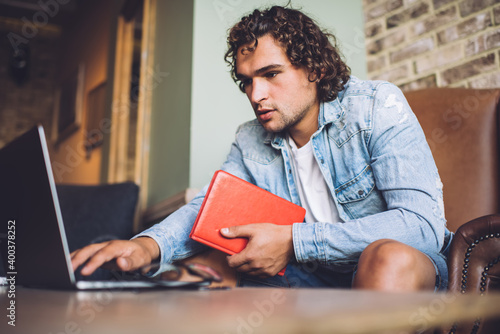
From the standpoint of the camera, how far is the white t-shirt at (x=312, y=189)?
1.33 metres

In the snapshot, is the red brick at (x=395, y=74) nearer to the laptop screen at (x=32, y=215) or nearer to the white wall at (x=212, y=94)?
the white wall at (x=212, y=94)

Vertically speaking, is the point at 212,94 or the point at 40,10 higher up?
the point at 40,10

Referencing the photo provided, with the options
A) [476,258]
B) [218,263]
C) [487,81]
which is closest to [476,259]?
[476,258]

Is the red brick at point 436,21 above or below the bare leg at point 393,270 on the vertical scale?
above

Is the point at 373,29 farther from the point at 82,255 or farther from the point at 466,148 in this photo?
the point at 82,255

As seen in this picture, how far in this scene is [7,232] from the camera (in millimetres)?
815

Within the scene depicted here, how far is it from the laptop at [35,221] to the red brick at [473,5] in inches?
70.4


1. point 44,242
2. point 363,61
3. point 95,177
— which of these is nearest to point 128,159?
point 95,177

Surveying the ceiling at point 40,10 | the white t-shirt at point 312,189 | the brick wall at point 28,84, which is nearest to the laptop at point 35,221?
the white t-shirt at point 312,189

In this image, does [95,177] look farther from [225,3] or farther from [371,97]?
[371,97]

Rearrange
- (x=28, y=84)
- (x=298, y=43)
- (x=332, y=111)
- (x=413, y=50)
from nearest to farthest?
Result: (x=332, y=111), (x=298, y=43), (x=413, y=50), (x=28, y=84)

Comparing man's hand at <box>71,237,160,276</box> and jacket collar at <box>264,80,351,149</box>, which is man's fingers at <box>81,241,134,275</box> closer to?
man's hand at <box>71,237,160,276</box>

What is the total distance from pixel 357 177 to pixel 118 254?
2.30 ft

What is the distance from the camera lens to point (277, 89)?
55.2 inches
